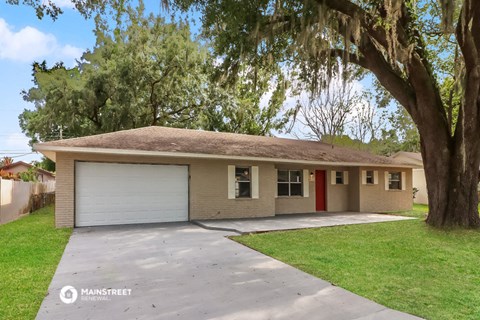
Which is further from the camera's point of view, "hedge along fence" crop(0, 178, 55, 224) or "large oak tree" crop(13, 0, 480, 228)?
"hedge along fence" crop(0, 178, 55, 224)

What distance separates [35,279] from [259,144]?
1009cm

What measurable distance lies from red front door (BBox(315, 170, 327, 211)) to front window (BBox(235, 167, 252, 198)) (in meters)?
3.82

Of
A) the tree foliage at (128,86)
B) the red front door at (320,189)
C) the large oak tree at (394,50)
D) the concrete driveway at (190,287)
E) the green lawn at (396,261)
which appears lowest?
the green lawn at (396,261)

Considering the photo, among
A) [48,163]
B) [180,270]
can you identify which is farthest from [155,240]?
[48,163]

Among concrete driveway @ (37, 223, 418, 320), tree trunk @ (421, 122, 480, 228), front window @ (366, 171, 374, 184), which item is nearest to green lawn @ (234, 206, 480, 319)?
concrete driveway @ (37, 223, 418, 320)

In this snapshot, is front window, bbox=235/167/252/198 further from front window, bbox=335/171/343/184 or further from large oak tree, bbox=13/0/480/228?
front window, bbox=335/171/343/184

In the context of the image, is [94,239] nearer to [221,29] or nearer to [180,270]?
[180,270]

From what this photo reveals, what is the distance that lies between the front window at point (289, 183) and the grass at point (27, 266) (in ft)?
26.2

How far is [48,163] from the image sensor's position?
31.2 meters

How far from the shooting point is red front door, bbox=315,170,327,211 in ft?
48.6

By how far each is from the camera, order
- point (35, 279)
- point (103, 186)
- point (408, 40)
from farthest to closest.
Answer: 1. point (103, 186)
2. point (408, 40)
3. point (35, 279)

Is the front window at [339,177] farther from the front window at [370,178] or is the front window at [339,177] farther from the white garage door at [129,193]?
the white garage door at [129,193]

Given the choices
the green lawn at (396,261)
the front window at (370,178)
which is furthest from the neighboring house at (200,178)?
the green lawn at (396,261)

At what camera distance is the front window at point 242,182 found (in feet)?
40.6
